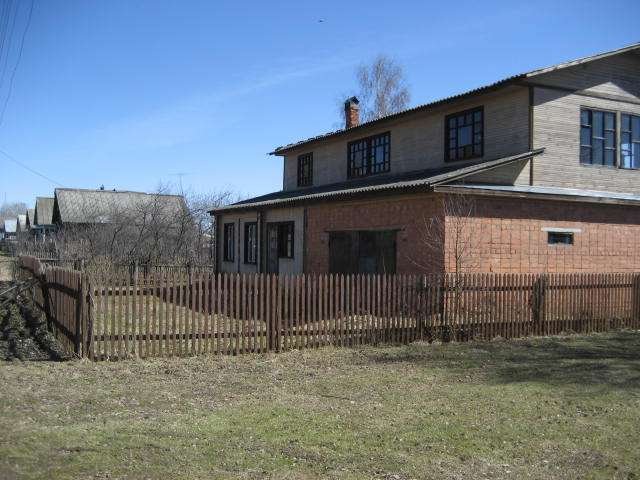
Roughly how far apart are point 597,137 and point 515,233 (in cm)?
459

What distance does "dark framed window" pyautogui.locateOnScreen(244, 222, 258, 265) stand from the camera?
24.5 metres

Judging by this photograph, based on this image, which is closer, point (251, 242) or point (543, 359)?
point (543, 359)

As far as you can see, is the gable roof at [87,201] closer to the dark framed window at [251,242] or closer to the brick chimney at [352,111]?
the brick chimney at [352,111]

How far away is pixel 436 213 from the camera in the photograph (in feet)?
49.2

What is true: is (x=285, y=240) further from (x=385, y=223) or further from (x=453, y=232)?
(x=453, y=232)

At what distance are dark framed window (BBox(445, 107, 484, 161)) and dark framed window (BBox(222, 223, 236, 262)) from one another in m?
11.3

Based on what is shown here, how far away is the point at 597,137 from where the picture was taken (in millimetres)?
17750

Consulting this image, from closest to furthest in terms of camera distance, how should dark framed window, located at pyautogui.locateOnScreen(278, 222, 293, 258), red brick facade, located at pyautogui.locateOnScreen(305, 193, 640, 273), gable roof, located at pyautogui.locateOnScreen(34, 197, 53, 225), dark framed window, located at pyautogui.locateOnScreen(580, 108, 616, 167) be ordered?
red brick facade, located at pyautogui.locateOnScreen(305, 193, 640, 273) < dark framed window, located at pyautogui.locateOnScreen(580, 108, 616, 167) < dark framed window, located at pyautogui.locateOnScreen(278, 222, 293, 258) < gable roof, located at pyautogui.locateOnScreen(34, 197, 53, 225)

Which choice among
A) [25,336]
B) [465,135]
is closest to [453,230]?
[465,135]

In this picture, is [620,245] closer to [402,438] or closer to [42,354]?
[402,438]

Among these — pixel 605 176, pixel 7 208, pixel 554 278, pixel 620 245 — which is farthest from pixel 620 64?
pixel 7 208

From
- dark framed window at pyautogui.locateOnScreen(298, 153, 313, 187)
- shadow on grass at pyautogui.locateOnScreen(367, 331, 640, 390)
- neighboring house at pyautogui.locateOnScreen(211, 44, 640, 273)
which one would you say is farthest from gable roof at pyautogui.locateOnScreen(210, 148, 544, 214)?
shadow on grass at pyautogui.locateOnScreen(367, 331, 640, 390)

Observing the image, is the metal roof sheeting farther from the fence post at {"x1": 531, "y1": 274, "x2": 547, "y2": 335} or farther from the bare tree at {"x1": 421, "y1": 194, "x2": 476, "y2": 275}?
the fence post at {"x1": 531, "y1": 274, "x2": 547, "y2": 335}

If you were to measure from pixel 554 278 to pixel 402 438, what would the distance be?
9.19 metres
